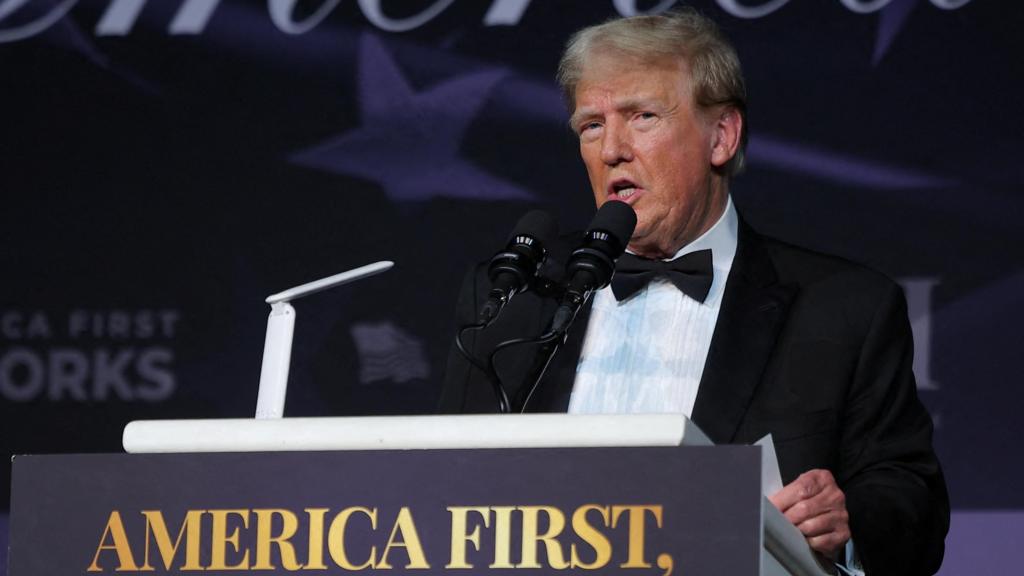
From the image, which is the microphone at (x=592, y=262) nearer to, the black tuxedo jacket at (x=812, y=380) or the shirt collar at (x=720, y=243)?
the black tuxedo jacket at (x=812, y=380)

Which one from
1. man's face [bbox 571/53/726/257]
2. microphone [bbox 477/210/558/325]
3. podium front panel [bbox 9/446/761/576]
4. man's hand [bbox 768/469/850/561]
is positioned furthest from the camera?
man's face [bbox 571/53/726/257]

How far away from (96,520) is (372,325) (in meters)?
2.08

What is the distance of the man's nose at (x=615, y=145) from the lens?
2773 mm

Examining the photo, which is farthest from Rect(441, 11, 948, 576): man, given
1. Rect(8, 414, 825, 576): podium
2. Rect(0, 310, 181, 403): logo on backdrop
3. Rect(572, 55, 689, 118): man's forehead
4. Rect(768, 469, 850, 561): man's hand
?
Rect(0, 310, 181, 403): logo on backdrop

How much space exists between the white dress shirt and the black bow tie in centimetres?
3

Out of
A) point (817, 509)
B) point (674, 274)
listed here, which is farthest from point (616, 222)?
point (674, 274)

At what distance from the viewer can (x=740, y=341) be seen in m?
2.63

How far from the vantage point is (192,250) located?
3947 millimetres

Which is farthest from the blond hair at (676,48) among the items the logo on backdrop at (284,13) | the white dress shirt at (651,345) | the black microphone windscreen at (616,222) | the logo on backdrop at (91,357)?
the logo on backdrop at (91,357)

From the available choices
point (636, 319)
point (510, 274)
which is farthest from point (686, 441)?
point (636, 319)

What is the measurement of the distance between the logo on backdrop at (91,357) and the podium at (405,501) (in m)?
2.13

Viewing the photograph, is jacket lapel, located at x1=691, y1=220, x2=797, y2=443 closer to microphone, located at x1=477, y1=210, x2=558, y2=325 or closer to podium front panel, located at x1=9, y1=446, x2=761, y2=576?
microphone, located at x1=477, y1=210, x2=558, y2=325

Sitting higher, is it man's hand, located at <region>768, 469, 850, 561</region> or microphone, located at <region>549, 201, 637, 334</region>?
microphone, located at <region>549, 201, 637, 334</region>

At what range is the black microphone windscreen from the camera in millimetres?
2207
